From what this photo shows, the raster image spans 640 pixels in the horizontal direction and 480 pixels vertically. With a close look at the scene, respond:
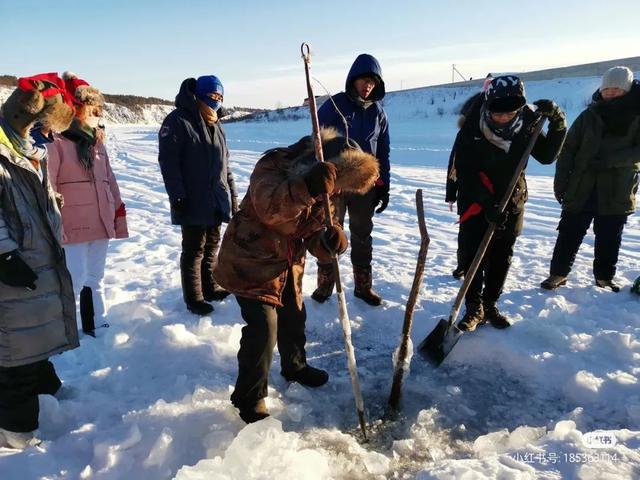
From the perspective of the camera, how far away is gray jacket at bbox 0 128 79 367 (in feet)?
7.49

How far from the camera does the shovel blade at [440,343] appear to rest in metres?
3.33

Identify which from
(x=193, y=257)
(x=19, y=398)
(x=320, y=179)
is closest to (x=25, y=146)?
(x=19, y=398)

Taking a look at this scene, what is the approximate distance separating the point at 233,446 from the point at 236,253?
0.91 meters

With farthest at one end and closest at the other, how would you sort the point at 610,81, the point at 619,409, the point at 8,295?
the point at 610,81 < the point at 619,409 < the point at 8,295

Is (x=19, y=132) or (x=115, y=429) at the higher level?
(x=19, y=132)

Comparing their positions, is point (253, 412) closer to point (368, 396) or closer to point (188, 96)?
point (368, 396)

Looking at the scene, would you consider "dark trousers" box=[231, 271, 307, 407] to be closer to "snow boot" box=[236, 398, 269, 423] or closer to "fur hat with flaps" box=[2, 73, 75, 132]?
"snow boot" box=[236, 398, 269, 423]

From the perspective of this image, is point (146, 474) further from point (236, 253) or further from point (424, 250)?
point (424, 250)

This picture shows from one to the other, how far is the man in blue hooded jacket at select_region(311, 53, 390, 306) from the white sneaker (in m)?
2.29

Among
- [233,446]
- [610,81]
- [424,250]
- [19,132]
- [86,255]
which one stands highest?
[610,81]

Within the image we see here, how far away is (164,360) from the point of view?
327 centimetres

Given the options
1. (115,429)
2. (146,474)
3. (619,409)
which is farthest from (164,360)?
(619,409)

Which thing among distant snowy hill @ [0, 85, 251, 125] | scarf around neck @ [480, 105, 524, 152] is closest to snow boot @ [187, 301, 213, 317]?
scarf around neck @ [480, 105, 524, 152]

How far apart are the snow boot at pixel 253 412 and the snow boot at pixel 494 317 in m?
2.00
